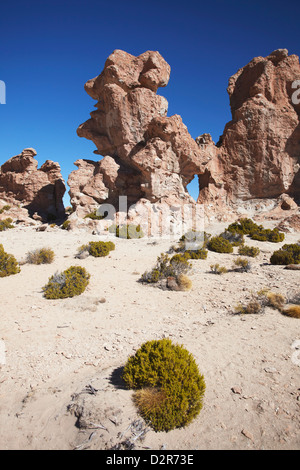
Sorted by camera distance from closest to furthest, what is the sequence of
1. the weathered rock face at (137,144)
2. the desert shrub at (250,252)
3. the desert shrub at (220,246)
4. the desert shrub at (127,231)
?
the desert shrub at (250,252)
the desert shrub at (220,246)
the desert shrub at (127,231)
the weathered rock face at (137,144)

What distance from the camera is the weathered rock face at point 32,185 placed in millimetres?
24219

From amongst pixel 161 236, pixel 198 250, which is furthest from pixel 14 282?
pixel 161 236

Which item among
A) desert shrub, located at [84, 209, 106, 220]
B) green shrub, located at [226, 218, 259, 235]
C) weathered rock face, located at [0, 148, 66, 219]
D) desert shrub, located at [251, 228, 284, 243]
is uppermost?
weathered rock face, located at [0, 148, 66, 219]

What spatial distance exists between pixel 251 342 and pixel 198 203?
19.0 meters

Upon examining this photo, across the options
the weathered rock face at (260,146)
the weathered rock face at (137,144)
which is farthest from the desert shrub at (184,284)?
the weathered rock face at (260,146)

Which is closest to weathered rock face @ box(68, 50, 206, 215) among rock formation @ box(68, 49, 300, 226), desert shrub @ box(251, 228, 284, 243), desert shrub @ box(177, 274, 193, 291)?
rock formation @ box(68, 49, 300, 226)

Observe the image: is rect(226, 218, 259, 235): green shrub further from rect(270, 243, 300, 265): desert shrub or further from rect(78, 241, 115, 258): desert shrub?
rect(78, 241, 115, 258): desert shrub

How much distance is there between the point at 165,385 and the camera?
106 inches

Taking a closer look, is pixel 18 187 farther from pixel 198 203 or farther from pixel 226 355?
pixel 226 355

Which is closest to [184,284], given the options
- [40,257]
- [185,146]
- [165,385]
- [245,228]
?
[165,385]

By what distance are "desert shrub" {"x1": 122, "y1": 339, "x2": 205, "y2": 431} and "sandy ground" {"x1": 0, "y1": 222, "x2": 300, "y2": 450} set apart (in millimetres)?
131

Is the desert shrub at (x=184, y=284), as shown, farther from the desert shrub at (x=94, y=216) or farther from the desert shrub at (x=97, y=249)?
the desert shrub at (x=94, y=216)

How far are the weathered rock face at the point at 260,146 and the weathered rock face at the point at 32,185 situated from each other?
53.4ft

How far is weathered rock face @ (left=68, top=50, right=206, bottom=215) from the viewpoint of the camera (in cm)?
1894
